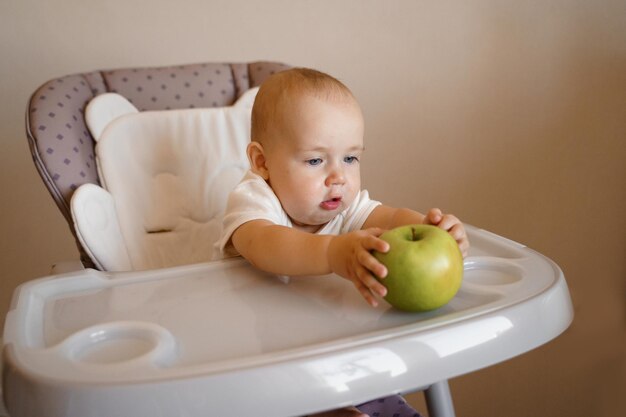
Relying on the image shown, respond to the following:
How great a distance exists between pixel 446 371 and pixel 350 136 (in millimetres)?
401

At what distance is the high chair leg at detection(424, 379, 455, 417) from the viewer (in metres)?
0.96

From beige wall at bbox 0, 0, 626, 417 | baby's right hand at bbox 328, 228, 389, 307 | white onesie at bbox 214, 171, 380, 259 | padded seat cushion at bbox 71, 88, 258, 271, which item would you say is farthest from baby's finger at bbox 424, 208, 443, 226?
beige wall at bbox 0, 0, 626, 417

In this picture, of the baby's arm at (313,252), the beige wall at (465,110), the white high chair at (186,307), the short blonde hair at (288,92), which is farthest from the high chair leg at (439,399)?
the beige wall at (465,110)

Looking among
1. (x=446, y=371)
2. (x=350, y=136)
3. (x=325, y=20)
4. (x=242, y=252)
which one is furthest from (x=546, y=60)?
(x=446, y=371)

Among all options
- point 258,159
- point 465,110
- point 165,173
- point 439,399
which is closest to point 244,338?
point 258,159

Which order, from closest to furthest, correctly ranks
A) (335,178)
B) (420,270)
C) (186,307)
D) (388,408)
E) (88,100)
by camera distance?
(420,270)
(186,307)
(335,178)
(388,408)
(88,100)

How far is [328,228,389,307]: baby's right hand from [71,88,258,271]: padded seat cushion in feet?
1.56

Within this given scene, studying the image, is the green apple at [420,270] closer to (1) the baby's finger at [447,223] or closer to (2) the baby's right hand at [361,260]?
(2) the baby's right hand at [361,260]

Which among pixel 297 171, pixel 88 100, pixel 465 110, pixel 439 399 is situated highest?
pixel 88 100

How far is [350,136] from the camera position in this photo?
855 mm

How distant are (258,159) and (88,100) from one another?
39 centimetres

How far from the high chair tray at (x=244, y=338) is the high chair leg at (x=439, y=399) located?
0.28 metres

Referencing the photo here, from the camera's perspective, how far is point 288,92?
86cm

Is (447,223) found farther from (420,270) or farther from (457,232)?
(420,270)
